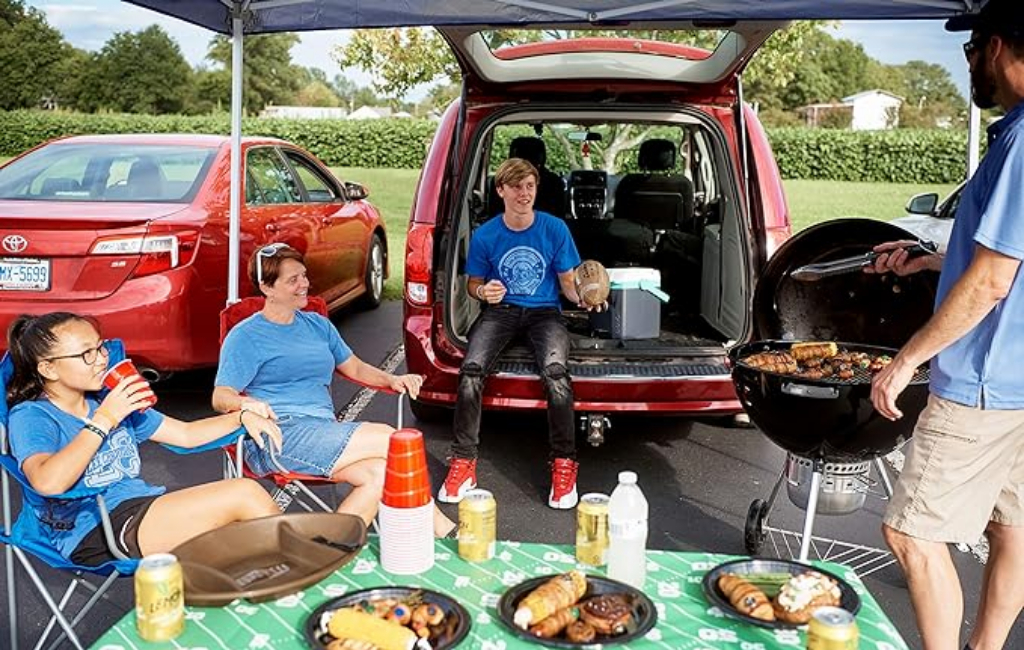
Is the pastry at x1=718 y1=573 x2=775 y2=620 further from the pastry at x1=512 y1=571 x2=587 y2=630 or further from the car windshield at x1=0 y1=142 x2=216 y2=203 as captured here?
the car windshield at x1=0 y1=142 x2=216 y2=203

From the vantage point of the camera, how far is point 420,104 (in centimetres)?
6206

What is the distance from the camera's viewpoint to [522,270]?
502 centimetres

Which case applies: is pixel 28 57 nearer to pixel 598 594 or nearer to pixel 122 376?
pixel 122 376

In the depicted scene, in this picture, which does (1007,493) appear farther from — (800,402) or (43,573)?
(43,573)

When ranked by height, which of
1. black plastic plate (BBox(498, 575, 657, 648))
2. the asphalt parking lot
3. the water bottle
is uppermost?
the water bottle

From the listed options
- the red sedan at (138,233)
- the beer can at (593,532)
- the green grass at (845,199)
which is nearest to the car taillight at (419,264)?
the red sedan at (138,233)

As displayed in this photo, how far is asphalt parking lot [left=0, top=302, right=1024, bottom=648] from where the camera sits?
12.2 ft

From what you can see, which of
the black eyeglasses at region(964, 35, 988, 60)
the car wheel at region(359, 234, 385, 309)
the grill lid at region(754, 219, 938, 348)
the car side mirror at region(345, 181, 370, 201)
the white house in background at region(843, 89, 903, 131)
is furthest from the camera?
the white house in background at region(843, 89, 903, 131)

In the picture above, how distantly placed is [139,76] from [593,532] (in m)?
62.9

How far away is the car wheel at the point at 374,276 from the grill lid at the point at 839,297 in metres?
5.46

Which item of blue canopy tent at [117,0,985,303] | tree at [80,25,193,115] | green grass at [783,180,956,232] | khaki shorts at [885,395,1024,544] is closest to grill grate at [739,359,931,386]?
khaki shorts at [885,395,1024,544]

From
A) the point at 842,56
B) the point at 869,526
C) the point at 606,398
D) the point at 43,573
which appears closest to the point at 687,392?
the point at 606,398

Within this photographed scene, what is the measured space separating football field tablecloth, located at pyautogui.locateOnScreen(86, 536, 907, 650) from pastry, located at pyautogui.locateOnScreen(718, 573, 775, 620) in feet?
0.11

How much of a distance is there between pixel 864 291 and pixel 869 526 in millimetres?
1050
